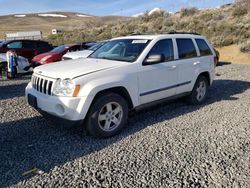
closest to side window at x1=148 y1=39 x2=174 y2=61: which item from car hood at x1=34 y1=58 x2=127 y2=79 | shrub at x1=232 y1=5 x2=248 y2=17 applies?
car hood at x1=34 y1=58 x2=127 y2=79

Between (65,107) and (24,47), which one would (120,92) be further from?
(24,47)

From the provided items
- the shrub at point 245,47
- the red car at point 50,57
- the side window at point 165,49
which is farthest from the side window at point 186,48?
the shrub at point 245,47

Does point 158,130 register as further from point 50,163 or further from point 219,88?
point 219,88

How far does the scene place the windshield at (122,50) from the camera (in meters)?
5.20

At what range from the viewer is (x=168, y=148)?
4246mm

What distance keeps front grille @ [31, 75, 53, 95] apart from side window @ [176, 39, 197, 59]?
297 centimetres

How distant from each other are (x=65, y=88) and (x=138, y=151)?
1525 mm

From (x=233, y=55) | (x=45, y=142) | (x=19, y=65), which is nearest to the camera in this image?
(x=45, y=142)

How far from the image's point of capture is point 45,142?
4438 mm

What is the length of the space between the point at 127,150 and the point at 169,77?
2.08 meters

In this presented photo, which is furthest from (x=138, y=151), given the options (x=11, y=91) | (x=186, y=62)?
(x=11, y=91)

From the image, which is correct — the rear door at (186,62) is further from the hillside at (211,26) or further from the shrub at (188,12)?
the shrub at (188,12)

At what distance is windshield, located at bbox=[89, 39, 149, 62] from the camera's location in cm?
520

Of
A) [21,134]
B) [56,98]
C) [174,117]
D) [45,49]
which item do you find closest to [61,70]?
[56,98]
